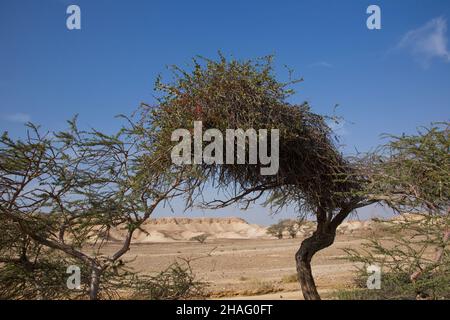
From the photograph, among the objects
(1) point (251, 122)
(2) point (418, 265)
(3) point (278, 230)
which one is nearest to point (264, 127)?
(1) point (251, 122)

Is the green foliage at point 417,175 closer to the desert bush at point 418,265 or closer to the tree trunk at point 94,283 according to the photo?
the desert bush at point 418,265

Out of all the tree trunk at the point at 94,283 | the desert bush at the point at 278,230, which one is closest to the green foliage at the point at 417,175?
the tree trunk at the point at 94,283

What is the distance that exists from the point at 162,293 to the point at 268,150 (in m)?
3.25

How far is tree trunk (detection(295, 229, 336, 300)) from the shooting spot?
1016 centimetres

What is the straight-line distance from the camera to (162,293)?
863cm

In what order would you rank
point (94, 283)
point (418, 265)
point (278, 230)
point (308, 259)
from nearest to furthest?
point (94, 283), point (418, 265), point (308, 259), point (278, 230)

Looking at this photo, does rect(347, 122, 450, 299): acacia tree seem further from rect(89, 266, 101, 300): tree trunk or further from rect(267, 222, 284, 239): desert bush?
rect(267, 222, 284, 239): desert bush

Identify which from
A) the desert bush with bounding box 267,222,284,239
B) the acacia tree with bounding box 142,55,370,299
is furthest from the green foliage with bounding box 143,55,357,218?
the desert bush with bounding box 267,222,284,239

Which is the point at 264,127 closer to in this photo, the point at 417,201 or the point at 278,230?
the point at 417,201

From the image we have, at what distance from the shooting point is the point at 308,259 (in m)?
10.4

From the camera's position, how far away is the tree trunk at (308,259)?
33.3 feet
